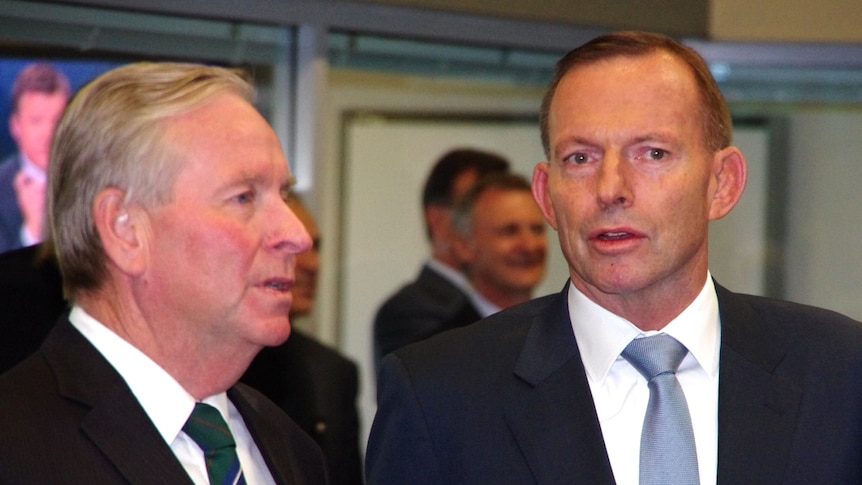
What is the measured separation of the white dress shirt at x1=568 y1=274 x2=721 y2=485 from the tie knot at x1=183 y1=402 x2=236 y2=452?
2.00 feet

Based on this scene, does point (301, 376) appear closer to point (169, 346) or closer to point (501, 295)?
point (501, 295)

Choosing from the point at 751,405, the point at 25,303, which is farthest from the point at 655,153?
the point at 25,303

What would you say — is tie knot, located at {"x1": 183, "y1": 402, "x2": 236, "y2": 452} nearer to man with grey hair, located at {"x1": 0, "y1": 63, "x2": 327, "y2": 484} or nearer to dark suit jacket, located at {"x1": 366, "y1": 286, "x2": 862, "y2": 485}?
man with grey hair, located at {"x1": 0, "y1": 63, "x2": 327, "y2": 484}

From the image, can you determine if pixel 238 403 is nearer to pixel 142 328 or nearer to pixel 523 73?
pixel 142 328

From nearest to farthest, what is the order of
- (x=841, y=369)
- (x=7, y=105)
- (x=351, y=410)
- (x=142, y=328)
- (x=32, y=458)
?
(x=32, y=458)
(x=142, y=328)
(x=841, y=369)
(x=7, y=105)
(x=351, y=410)

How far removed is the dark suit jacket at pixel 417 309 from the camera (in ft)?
13.3

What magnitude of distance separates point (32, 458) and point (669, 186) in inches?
43.2

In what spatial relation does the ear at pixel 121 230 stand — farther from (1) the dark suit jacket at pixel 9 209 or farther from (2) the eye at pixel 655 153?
(1) the dark suit jacket at pixel 9 209

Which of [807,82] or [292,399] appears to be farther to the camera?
[807,82]

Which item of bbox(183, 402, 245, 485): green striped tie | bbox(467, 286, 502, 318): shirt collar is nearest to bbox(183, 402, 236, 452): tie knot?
bbox(183, 402, 245, 485): green striped tie

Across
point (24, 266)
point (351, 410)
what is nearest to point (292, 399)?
point (351, 410)

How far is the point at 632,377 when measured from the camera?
2.01 m

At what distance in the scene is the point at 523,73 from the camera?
4594mm

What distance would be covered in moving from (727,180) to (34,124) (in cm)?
219
